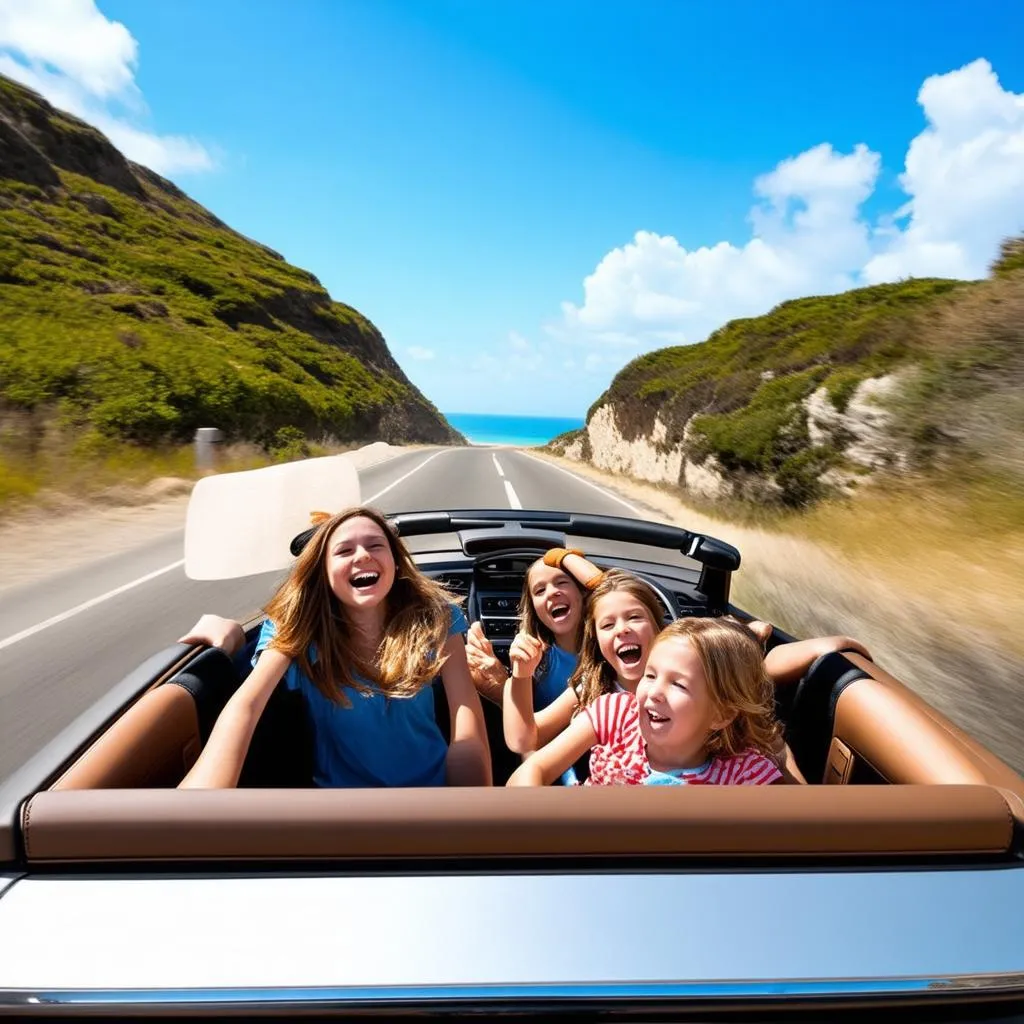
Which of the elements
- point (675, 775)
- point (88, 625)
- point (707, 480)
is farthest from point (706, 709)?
point (707, 480)

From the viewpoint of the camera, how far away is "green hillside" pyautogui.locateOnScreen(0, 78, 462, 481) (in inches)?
755

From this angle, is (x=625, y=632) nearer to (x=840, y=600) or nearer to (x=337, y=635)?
(x=337, y=635)

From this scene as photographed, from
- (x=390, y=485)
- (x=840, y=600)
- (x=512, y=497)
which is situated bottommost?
(x=390, y=485)

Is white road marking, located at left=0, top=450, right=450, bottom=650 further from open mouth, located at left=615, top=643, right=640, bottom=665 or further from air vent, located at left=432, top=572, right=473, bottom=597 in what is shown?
open mouth, located at left=615, top=643, right=640, bottom=665

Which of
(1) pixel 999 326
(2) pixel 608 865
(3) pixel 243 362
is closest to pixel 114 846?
(2) pixel 608 865

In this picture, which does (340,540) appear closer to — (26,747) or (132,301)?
(26,747)

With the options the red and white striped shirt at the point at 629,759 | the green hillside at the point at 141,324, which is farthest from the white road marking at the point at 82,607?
the green hillside at the point at 141,324

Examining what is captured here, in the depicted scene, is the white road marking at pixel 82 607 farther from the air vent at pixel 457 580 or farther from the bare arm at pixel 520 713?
the bare arm at pixel 520 713

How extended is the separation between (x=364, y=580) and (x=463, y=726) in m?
0.53

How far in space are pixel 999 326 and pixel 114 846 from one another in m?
12.2

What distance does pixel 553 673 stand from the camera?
309cm

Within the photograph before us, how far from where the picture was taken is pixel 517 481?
23.0 m

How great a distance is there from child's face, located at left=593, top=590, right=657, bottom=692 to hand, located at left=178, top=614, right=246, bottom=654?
1122 millimetres

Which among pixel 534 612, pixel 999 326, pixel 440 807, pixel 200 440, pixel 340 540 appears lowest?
pixel 200 440
